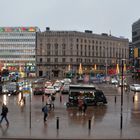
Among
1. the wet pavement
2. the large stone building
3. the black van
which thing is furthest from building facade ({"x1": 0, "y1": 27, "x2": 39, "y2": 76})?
the wet pavement

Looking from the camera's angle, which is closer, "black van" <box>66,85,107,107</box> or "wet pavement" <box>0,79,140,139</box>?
"wet pavement" <box>0,79,140,139</box>

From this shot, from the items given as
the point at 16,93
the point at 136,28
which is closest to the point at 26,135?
the point at 16,93

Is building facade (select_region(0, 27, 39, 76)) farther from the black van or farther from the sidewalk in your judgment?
the sidewalk

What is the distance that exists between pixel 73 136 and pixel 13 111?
14.5 meters

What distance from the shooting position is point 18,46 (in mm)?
196375

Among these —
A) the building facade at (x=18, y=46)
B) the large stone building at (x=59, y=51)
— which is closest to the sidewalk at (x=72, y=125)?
the large stone building at (x=59, y=51)

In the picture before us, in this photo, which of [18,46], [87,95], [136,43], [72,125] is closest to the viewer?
[72,125]

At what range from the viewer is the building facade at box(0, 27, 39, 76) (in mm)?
193913

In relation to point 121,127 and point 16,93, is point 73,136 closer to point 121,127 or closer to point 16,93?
point 121,127

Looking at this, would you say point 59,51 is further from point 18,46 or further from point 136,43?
point 136,43

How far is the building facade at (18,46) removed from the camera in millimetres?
193913

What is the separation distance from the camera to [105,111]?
41.2 m

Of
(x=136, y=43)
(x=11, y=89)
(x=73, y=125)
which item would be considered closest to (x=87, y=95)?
(x=73, y=125)

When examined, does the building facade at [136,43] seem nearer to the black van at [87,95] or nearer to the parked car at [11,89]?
the parked car at [11,89]
